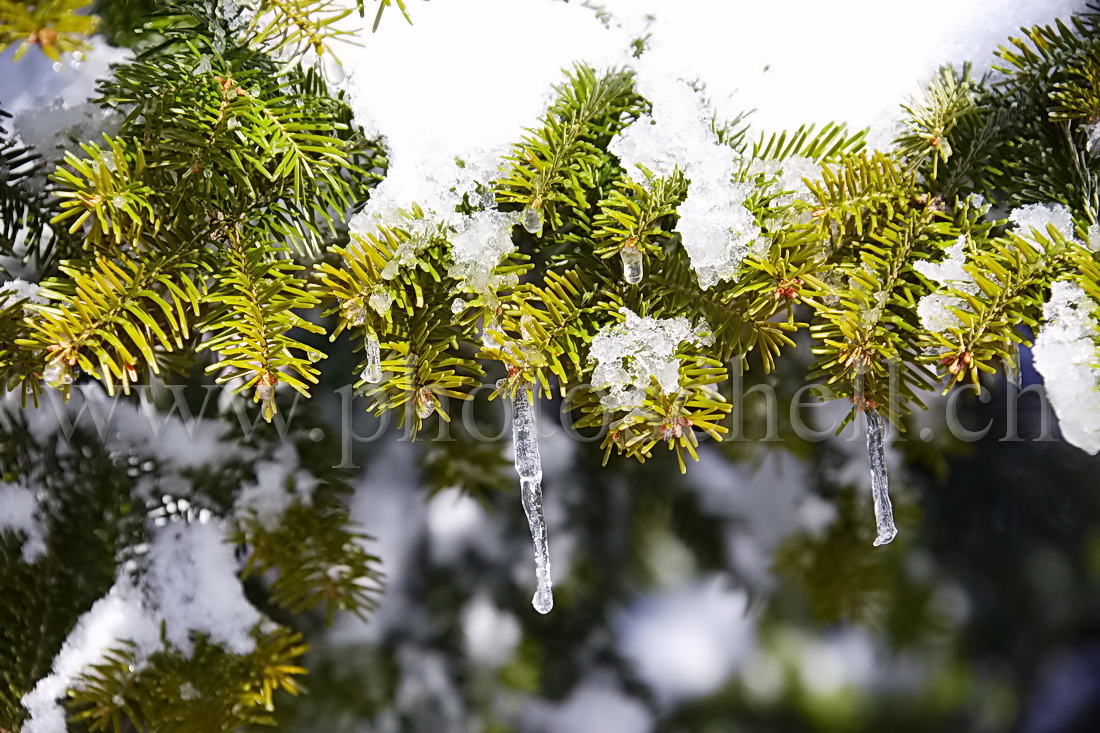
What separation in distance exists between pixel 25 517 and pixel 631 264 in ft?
1.32

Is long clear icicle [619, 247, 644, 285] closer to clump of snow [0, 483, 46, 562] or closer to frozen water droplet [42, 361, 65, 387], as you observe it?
frozen water droplet [42, 361, 65, 387]

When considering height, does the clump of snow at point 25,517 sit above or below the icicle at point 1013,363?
below

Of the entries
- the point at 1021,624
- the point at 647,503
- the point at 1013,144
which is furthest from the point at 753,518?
the point at 1013,144

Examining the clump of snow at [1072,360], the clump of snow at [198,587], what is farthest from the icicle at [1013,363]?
the clump of snow at [198,587]

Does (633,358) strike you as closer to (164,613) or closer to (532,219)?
(532,219)

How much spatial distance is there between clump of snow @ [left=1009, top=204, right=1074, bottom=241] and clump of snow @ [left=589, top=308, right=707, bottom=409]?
158mm

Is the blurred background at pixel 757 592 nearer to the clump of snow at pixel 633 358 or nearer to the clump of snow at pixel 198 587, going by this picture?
the clump of snow at pixel 198 587

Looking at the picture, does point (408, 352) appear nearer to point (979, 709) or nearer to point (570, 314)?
point (570, 314)

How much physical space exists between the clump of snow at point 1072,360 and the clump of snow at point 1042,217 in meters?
0.04

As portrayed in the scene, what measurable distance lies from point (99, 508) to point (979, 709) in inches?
32.5

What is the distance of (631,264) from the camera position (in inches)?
9.9

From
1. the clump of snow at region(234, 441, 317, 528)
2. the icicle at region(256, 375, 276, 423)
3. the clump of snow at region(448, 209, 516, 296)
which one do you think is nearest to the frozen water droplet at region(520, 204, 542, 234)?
the clump of snow at region(448, 209, 516, 296)

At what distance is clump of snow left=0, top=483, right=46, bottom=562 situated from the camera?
397 mm

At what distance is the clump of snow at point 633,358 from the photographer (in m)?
0.24
